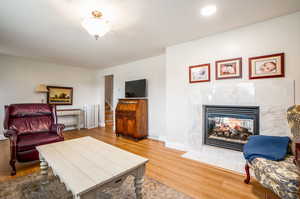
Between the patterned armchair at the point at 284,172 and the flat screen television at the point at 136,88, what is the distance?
120 inches

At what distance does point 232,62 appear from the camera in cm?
243

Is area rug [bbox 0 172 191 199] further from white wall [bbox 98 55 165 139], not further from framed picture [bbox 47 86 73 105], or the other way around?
framed picture [bbox 47 86 73 105]

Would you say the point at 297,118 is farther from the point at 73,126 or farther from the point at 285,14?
the point at 73,126

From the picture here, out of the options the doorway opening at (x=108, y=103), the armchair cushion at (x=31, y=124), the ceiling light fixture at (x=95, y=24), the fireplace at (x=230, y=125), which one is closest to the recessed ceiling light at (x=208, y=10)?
the ceiling light fixture at (x=95, y=24)

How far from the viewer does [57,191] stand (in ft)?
5.47

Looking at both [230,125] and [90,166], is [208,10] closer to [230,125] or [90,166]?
[230,125]

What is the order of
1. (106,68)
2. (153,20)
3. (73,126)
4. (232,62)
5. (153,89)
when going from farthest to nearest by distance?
1. (106,68)
2. (73,126)
3. (153,89)
4. (232,62)
5. (153,20)

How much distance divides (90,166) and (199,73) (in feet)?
8.20

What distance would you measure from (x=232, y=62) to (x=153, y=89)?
→ 7.00 feet

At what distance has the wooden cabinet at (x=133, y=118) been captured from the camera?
3.74m

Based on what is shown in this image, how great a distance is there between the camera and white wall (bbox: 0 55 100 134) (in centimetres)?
393

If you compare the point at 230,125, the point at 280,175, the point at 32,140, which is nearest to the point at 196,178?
the point at 280,175

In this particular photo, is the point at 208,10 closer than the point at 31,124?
Yes

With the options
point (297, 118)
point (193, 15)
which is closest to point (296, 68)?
point (297, 118)
